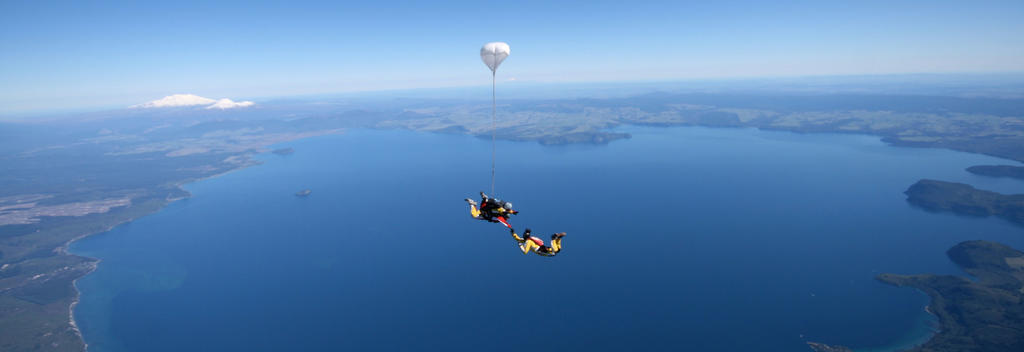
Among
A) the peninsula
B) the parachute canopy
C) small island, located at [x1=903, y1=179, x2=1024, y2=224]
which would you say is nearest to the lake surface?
the peninsula

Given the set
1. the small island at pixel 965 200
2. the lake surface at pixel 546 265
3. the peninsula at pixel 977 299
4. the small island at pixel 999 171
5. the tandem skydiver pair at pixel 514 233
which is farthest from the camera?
the small island at pixel 999 171

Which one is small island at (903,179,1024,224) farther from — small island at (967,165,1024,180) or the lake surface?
small island at (967,165,1024,180)

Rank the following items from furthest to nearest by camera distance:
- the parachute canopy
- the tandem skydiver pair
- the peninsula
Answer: the peninsula → the parachute canopy → the tandem skydiver pair

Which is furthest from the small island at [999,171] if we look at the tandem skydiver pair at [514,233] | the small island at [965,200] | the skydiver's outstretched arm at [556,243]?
the tandem skydiver pair at [514,233]

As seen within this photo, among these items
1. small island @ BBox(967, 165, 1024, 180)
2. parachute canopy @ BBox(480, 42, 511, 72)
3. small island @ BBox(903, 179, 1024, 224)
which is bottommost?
small island @ BBox(903, 179, 1024, 224)

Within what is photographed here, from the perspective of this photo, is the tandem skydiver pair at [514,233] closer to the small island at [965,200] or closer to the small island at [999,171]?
the small island at [965,200]

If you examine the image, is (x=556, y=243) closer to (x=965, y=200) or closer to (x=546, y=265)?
(x=546, y=265)

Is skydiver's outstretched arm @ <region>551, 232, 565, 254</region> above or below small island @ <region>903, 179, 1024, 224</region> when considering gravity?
above
